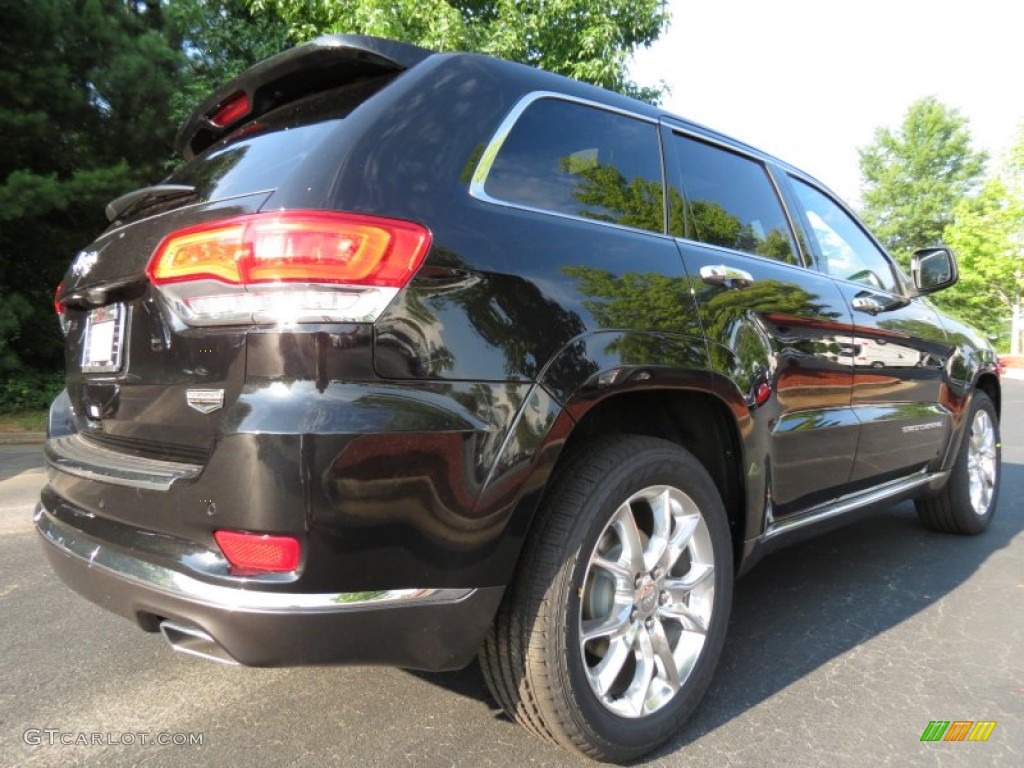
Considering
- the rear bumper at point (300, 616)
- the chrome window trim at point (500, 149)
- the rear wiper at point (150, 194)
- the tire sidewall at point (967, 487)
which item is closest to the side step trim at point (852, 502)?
the tire sidewall at point (967, 487)

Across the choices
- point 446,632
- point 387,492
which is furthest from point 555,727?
point 387,492

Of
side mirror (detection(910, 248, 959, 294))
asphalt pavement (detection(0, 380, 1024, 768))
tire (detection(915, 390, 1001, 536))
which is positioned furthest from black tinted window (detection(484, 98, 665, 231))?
tire (detection(915, 390, 1001, 536))

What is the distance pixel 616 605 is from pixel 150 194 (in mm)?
1748

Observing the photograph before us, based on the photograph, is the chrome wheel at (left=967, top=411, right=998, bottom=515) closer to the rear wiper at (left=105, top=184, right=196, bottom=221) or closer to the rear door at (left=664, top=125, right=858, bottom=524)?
the rear door at (left=664, top=125, right=858, bottom=524)

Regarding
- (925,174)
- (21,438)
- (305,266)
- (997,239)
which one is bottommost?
(21,438)

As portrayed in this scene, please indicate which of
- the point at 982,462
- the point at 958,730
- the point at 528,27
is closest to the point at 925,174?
the point at 528,27

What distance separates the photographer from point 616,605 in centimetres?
198

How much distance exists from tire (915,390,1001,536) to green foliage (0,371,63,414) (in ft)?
30.4

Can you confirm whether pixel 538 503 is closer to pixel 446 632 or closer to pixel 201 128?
pixel 446 632

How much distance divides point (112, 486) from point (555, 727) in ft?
4.07

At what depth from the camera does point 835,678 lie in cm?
246

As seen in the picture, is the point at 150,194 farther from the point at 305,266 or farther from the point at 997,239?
the point at 997,239

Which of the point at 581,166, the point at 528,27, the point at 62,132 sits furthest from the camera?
the point at 62,132

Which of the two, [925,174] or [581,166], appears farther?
[925,174]
